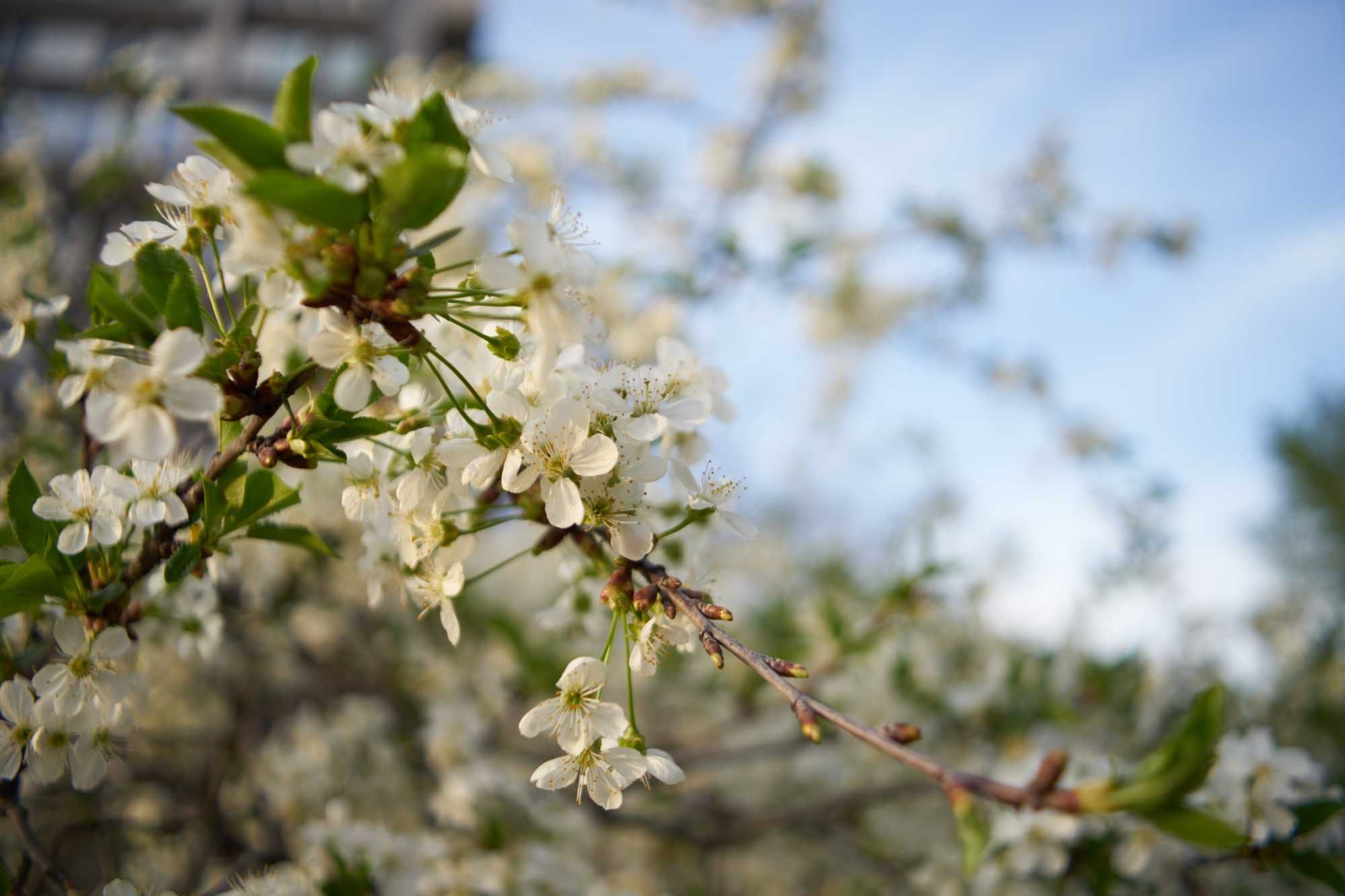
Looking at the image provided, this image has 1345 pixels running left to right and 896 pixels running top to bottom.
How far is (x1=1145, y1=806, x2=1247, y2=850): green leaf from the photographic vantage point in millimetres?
509

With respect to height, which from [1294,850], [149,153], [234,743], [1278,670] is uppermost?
[1294,850]

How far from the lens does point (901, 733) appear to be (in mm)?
603

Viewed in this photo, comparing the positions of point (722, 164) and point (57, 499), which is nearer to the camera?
point (57, 499)

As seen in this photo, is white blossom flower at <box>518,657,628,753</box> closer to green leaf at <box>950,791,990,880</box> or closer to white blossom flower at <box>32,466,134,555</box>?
green leaf at <box>950,791,990,880</box>

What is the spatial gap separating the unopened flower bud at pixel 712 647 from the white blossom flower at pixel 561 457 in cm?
16

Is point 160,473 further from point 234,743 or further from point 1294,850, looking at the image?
point 234,743

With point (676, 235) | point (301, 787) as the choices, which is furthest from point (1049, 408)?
point (301, 787)

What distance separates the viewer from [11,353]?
2.77 feet

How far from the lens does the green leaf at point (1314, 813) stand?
3.40 feet

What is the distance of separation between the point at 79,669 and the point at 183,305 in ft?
1.34

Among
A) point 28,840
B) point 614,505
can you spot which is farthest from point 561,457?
point 28,840

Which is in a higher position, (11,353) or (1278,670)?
(11,353)

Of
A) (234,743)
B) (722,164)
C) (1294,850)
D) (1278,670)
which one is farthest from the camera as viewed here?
(722,164)

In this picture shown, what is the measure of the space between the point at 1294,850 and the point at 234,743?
8.76ft
